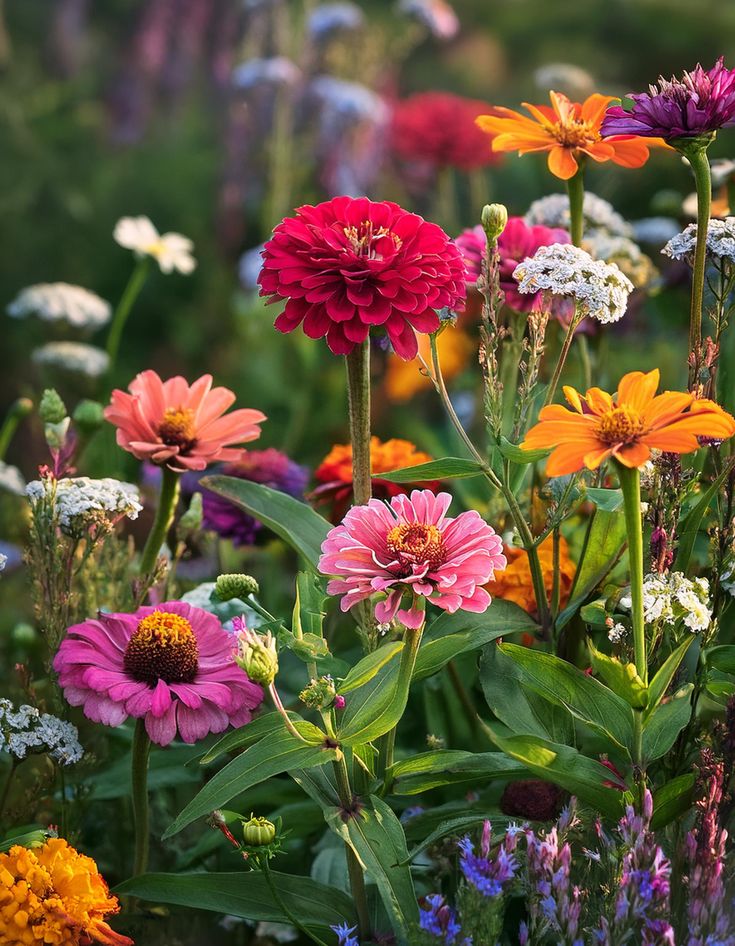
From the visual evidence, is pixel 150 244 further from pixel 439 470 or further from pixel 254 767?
pixel 254 767

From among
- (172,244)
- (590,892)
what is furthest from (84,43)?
(590,892)

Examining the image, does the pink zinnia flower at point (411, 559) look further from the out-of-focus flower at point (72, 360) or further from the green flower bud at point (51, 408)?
the out-of-focus flower at point (72, 360)

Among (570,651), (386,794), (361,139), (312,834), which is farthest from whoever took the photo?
(361,139)

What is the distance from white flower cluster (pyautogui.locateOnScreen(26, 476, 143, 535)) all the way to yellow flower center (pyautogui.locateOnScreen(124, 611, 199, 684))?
15 cm

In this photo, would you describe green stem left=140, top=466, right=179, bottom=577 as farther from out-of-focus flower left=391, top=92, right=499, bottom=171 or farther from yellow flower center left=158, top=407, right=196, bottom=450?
out-of-focus flower left=391, top=92, right=499, bottom=171

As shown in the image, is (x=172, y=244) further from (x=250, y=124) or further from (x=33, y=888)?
(x=250, y=124)

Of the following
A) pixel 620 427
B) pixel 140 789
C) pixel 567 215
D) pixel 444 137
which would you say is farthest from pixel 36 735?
pixel 444 137

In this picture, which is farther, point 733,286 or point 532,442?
point 733,286

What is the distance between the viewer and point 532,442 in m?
1.14

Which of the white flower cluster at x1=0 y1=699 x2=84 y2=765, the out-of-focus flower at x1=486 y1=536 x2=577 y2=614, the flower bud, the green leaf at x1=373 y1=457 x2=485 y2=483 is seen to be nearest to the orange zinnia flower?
the green leaf at x1=373 y1=457 x2=485 y2=483

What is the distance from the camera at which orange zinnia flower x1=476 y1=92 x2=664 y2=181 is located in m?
1.47

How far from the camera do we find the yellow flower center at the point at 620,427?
1.14 meters

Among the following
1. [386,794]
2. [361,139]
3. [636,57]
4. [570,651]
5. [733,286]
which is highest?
[636,57]

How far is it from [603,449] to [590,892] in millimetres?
481
